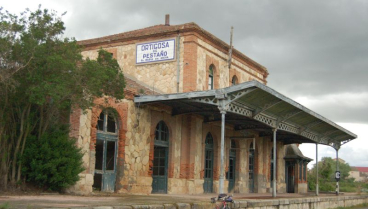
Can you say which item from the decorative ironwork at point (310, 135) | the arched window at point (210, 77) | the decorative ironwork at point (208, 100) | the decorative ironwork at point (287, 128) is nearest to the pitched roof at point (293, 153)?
the decorative ironwork at point (310, 135)

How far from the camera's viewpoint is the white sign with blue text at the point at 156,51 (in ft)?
70.8

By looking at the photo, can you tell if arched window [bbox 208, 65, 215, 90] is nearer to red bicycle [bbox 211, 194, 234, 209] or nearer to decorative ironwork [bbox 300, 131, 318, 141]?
decorative ironwork [bbox 300, 131, 318, 141]

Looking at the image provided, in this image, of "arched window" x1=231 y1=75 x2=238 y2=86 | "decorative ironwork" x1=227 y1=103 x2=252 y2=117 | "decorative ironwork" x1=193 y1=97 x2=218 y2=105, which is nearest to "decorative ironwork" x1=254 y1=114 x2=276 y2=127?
"decorative ironwork" x1=227 y1=103 x2=252 y2=117

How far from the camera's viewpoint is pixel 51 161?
13000mm

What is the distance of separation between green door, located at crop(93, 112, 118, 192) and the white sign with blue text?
5.95m

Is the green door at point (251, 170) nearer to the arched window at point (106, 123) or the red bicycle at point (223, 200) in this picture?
the arched window at point (106, 123)

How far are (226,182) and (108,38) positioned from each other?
931 cm

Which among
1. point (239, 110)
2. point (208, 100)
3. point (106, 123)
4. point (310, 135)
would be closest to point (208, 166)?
point (239, 110)

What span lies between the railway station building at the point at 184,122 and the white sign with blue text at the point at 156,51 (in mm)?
47

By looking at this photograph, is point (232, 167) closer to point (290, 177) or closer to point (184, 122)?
point (184, 122)

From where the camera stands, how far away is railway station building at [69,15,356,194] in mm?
15922

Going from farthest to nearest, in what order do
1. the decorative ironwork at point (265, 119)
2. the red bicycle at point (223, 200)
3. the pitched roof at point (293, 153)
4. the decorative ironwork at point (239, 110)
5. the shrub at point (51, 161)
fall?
the pitched roof at point (293, 153) < the decorative ironwork at point (265, 119) < the decorative ironwork at point (239, 110) < the shrub at point (51, 161) < the red bicycle at point (223, 200)

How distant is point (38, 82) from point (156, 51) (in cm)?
1020

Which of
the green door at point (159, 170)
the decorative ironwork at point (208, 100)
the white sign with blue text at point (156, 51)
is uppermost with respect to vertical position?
the white sign with blue text at point (156, 51)
